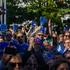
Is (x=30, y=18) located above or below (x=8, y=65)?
below

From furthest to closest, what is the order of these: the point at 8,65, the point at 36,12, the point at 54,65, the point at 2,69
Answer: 1. the point at 36,12
2. the point at 2,69
3. the point at 8,65
4. the point at 54,65

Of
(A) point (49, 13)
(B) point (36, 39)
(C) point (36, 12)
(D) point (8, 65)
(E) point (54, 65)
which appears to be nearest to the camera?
(E) point (54, 65)

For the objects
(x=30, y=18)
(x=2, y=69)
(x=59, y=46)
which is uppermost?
(x=2, y=69)

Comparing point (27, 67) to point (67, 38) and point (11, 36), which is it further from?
point (11, 36)

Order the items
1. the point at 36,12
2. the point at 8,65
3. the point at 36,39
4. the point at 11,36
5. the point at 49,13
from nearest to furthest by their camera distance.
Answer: the point at 8,65 → the point at 36,39 → the point at 11,36 → the point at 49,13 → the point at 36,12

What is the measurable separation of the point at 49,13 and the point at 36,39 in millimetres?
9230

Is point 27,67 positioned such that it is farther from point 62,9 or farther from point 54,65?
point 62,9

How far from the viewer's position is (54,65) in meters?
5.59

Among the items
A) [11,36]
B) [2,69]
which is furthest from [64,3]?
[2,69]

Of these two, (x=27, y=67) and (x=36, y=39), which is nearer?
(x=27, y=67)

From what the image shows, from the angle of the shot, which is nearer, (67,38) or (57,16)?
(67,38)

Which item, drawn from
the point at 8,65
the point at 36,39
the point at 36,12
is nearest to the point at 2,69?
the point at 8,65

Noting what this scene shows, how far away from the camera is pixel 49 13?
1958 cm

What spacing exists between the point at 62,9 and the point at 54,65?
1477 centimetres
